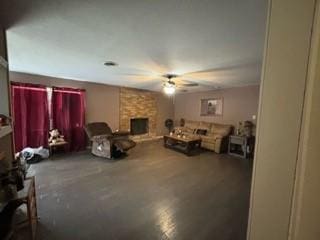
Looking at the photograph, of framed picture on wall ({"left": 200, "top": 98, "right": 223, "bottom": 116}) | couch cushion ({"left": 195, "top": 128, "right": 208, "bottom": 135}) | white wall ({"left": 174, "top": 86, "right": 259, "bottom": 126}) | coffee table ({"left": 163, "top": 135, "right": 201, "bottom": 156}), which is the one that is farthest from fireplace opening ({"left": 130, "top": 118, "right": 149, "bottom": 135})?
framed picture on wall ({"left": 200, "top": 98, "right": 223, "bottom": 116})

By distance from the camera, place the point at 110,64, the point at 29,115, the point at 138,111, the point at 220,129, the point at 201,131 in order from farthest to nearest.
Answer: the point at 138,111 < the point at 201,131 < the point at 220,129 < the point at 29,115 < the point at 110,64

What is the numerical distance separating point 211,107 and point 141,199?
→ 15.7ft

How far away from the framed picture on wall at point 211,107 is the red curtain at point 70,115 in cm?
431

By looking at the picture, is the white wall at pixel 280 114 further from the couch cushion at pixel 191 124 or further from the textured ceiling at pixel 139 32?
the couch cushion at pixel 191 124

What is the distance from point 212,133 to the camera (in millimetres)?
5699

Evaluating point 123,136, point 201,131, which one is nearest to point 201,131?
point 201,131

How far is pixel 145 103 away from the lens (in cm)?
674

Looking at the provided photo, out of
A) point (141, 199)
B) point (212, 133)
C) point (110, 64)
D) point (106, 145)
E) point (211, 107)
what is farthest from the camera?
point (211, 107)

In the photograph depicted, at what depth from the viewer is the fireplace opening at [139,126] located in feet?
21.3

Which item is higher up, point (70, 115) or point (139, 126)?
point (70, 115)

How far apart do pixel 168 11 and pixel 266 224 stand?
1.54 meters

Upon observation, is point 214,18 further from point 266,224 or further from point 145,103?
point 145,103

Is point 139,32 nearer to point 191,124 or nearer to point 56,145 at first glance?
point 56,145

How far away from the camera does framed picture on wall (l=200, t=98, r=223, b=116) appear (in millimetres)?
6105
